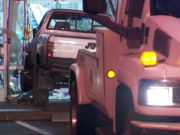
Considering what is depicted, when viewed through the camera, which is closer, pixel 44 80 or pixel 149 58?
pixel 149 58

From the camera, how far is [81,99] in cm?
532

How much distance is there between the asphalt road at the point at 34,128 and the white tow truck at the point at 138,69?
2.50 meters

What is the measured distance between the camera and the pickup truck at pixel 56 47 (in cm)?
926

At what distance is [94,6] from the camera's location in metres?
3.58

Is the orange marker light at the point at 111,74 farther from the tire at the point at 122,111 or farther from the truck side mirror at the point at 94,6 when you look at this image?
the truck side mirror at the point at 94,6

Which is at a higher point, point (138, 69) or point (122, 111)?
point (138, 69)

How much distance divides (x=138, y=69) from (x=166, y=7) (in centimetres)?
84

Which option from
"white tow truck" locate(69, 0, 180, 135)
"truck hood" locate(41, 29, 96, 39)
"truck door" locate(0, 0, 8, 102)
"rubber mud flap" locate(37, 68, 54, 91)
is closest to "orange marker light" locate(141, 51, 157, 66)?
"white tow truck" locate(69, 0, 180, 135)

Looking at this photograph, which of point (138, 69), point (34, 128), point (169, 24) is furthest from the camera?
point (34, 128)

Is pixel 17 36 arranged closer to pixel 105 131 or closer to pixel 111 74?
pixel 105 131

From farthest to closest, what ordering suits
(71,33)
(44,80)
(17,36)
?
(17,36)
(71,33)
(44,80)

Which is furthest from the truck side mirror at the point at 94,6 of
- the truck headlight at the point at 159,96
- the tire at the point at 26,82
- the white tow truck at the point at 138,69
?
the tire at the point at 26,82

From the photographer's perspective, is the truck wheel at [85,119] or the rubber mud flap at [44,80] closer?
the truck wheel at [85,119]

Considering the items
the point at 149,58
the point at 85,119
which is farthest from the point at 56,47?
the point at 149,58
